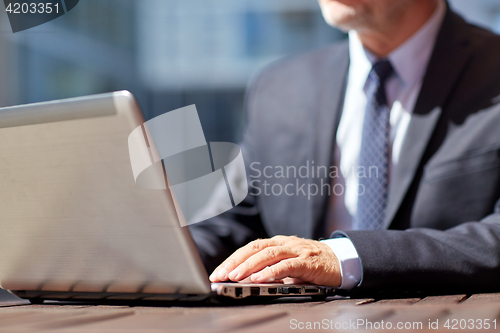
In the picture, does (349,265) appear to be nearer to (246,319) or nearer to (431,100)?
(246,319)

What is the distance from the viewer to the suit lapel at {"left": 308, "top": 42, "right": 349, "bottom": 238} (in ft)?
4.13

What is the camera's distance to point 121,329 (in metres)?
0.36

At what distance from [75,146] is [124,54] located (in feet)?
30.0

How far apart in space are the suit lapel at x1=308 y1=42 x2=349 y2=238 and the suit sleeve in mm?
489

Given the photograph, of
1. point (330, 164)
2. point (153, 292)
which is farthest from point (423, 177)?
point (153, 292)

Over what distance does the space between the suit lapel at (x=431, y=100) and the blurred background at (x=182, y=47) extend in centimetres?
670

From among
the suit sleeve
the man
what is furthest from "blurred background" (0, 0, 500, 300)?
the suit sleeve

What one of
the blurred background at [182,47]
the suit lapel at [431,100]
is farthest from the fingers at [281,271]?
the blurred background at [182,47]

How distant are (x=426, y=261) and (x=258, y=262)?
273mm

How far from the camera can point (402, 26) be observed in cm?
133

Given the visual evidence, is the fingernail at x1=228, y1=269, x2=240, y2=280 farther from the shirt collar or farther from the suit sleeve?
the shirt collar

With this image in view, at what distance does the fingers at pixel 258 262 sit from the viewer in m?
0.64

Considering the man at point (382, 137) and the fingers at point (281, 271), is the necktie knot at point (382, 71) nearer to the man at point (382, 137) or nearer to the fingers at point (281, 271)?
the man at point (382, 137)

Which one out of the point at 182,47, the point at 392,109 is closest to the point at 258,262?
the point at 392,109
